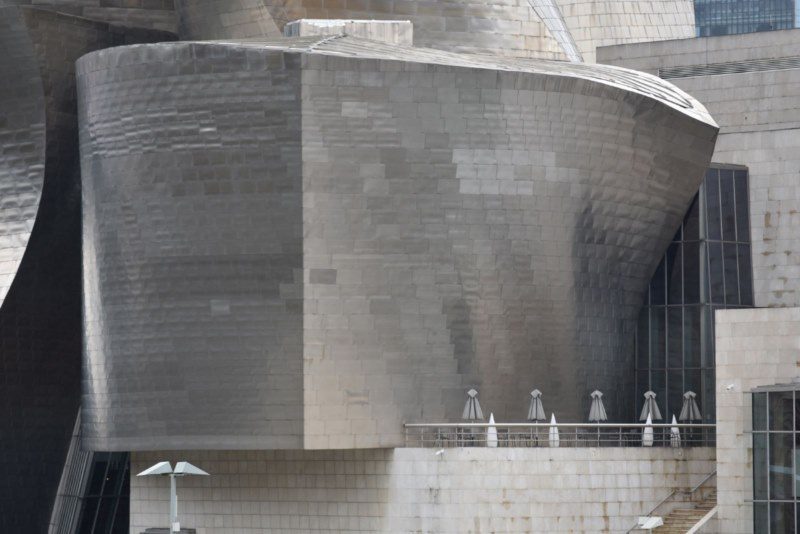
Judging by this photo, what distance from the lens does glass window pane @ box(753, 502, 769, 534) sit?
4303cm

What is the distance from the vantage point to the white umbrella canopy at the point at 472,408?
160 feet

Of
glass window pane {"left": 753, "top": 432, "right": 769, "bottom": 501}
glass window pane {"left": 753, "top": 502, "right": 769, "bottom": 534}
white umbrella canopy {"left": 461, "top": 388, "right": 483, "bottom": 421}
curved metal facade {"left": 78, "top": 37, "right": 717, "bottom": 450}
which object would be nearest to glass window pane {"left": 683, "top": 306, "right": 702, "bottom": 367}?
curved metal facade {"left": 78, "top": 37, "right": 717, "bottom": 450}

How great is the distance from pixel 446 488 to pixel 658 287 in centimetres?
998

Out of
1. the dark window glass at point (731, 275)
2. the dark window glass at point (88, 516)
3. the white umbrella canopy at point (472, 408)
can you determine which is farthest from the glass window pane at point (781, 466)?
the dark window glass at point (88, 516)

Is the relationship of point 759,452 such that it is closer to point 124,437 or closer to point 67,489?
point 124,437

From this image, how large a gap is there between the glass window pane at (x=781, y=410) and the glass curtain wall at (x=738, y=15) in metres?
108

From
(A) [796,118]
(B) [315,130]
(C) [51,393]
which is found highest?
(A) [796,118]

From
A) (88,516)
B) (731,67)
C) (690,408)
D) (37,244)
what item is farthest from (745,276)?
(88,516)

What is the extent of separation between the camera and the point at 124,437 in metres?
49.5

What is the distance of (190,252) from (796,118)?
1824 cm

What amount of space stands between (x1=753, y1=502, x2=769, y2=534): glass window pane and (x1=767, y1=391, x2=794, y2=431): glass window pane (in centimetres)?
162

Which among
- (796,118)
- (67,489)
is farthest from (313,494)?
(796,118)

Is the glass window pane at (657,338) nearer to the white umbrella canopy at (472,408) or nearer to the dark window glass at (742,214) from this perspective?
the dark window glass at (742,214)

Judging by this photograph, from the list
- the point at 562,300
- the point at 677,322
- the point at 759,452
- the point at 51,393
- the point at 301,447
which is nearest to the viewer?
the point at 759,452
